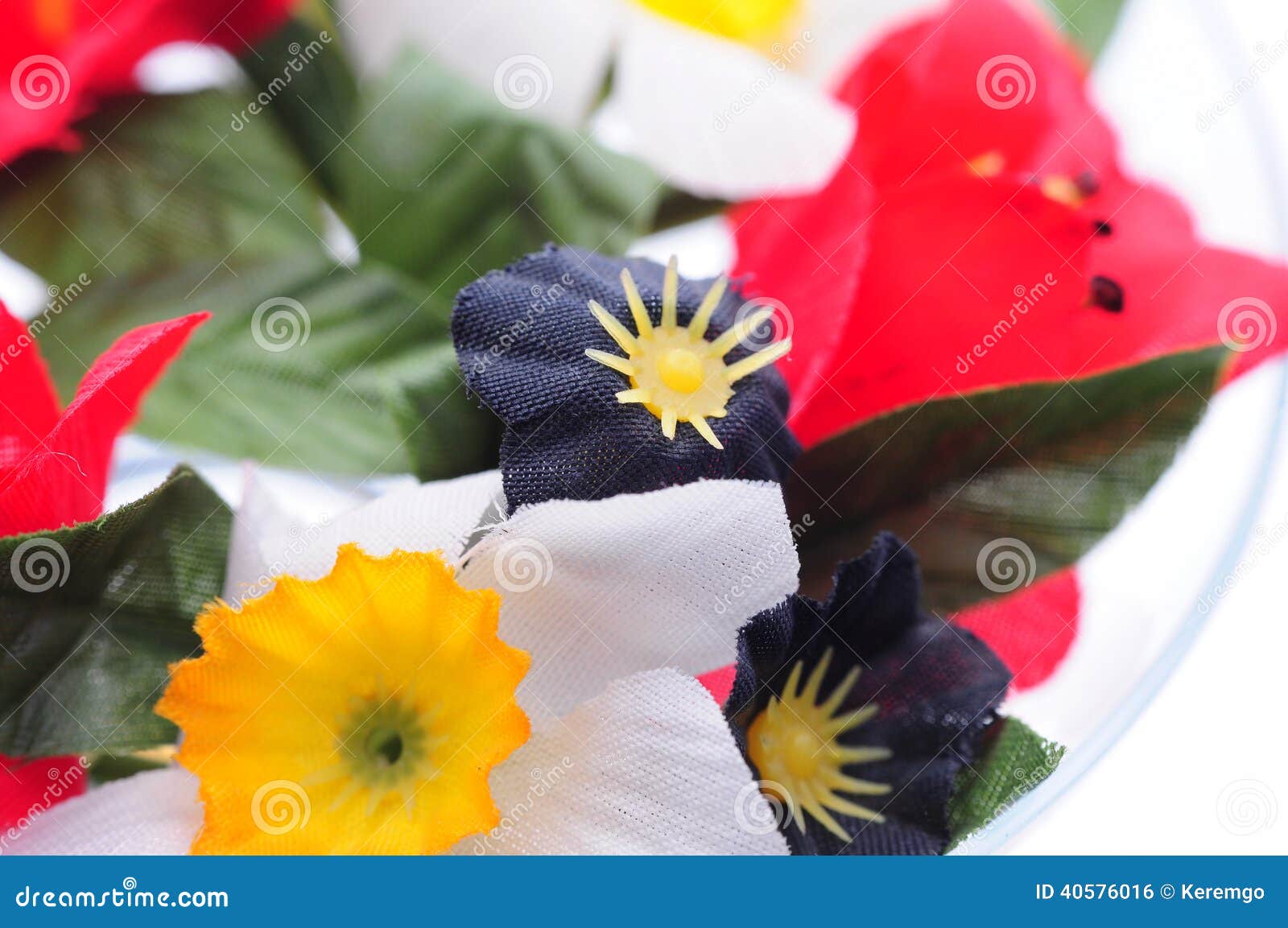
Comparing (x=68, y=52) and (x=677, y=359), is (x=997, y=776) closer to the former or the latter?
(x=677, y=359)

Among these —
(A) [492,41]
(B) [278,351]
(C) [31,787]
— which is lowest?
(C) [31,787]

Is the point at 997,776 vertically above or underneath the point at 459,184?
underneath

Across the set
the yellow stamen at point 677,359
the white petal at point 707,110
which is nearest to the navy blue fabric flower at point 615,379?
the yellow stamen at point 677,359

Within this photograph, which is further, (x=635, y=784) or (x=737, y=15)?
(x=737, y=15)

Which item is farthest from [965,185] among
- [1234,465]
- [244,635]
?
[244,635]

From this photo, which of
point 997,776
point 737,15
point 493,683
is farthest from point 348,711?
point 737,15

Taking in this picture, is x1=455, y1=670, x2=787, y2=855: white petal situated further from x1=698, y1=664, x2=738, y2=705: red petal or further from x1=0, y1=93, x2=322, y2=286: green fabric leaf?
x1=0, y1=93, x2=322, y2=286: green fabric leaf
